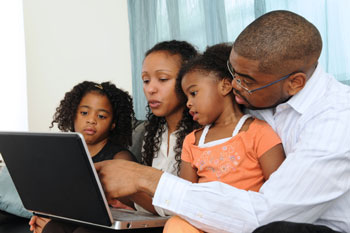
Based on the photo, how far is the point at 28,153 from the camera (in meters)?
1.21

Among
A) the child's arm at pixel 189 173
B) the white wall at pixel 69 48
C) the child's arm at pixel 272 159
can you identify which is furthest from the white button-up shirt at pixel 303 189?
the white wall at pixel 69 48

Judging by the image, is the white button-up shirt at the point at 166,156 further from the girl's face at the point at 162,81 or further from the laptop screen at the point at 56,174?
the laptop screen at the point at 56,174

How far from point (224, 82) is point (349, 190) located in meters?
0.57

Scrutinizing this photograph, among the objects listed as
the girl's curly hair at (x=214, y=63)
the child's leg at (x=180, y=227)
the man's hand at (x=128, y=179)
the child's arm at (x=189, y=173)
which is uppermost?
the girl's curly hair at (x=214, y=63)

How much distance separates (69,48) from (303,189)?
371cm

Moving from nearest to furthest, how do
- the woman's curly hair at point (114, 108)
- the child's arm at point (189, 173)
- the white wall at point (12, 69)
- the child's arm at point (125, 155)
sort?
the child's arm at point (189, 173) → the child's arm at point (125, 155) → the woman's curly hair at point (114, 108) → the white wall at point (12, 69)

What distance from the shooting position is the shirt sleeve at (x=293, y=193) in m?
0.96

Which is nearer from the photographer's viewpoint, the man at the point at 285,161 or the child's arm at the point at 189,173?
the man at the point at 285,161

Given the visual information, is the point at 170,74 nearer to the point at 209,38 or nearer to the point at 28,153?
the point at 28,153

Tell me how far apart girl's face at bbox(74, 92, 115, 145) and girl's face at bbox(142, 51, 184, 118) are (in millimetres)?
398

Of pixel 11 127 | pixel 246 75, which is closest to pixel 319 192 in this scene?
pixel 246 75

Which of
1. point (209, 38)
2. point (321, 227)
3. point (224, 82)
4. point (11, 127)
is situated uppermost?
point (209, 38)

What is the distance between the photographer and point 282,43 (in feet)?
3.55

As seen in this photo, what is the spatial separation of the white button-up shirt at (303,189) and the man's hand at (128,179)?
0.04 meters
